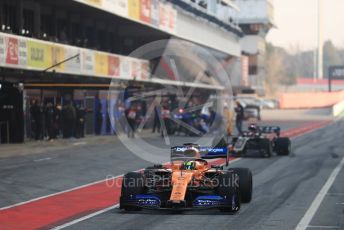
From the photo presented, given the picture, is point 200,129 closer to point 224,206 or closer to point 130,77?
point 130,77

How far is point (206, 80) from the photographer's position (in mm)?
57000

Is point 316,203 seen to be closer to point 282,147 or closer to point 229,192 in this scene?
point 229,192

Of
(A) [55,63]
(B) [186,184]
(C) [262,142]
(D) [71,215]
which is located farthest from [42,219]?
(A) [55,63]

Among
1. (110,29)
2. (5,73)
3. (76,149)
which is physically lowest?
(76,149)

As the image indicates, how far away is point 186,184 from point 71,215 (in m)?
2.02

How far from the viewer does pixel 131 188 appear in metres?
12.1

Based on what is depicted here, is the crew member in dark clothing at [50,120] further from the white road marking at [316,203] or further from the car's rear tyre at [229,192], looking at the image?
the car's rear tyre at [229,192]

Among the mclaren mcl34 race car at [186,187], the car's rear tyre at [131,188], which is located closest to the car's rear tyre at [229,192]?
the mclaren mcl34 race car at [186,187]

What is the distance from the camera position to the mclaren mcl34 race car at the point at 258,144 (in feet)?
81.6

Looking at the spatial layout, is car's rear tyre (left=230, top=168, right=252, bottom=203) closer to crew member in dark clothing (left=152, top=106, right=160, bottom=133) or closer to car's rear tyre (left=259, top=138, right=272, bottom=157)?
car's rear tyre (left=259, top=138, right=272, bottom=157)

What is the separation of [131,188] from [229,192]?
1660 mm

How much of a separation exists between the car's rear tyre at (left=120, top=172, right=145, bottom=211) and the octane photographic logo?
15141mm

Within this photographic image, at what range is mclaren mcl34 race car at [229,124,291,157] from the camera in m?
24.9

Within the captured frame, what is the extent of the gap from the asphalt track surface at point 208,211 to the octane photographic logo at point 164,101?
173 inches
